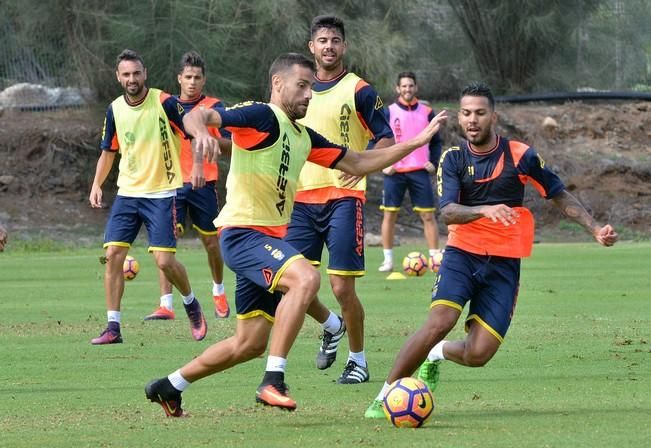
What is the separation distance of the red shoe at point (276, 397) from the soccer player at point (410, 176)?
40.3ft

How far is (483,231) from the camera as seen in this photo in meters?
9.02

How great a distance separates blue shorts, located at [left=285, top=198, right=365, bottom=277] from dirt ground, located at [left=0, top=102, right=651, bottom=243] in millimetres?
18083

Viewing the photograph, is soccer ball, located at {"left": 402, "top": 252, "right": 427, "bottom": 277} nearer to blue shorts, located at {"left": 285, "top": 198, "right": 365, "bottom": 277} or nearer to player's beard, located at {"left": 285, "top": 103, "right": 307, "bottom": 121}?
blue shorts, located at {"left": 285, "top": 198, "right": 365, "bottom": 277}

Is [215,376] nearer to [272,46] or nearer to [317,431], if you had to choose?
[317,431]

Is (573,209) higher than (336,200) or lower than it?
higher

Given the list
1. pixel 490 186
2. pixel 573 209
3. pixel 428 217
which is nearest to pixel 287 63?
pixel 490 186

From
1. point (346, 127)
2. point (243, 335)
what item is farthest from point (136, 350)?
point (243, 335)

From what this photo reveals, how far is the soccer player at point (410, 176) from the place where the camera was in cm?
2038

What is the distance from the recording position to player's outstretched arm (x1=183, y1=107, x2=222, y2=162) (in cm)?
723

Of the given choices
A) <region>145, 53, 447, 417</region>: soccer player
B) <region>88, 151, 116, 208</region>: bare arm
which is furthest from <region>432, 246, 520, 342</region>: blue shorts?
<region>88, 151, 116, 208</region>: bare arm

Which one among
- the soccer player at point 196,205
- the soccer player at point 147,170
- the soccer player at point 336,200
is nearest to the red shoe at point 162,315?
the soccer player at point 196,205

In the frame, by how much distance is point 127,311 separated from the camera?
15609 millimetres

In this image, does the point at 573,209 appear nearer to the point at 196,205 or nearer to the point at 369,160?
the point at 369,160

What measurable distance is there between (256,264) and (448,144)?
26092 mm
